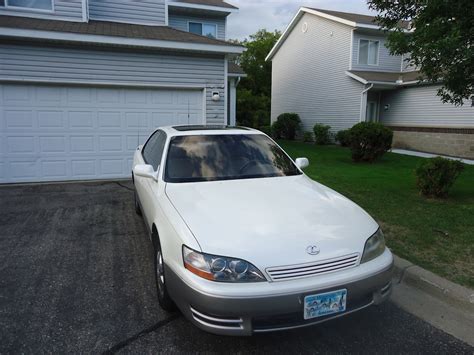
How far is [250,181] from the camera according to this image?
3705mm

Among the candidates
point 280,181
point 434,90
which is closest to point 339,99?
point 434,90

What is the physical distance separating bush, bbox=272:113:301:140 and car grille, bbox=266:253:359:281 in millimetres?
19167

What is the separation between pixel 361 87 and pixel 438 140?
4.77 m

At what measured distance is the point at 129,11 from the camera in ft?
33.7

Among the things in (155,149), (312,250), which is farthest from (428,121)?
(312,250)

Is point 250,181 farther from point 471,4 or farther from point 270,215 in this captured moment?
point 471,4

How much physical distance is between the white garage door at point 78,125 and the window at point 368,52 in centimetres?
1191

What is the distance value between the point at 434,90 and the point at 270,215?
629 inches

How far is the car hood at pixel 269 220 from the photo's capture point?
2.47m

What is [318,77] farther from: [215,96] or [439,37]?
[439,37]

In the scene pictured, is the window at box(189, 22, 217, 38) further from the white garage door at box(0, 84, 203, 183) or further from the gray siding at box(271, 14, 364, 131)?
the white garage door at box(0, 84, 203, 183)

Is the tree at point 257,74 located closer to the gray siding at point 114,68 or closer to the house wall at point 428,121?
the house wall at point 428,121

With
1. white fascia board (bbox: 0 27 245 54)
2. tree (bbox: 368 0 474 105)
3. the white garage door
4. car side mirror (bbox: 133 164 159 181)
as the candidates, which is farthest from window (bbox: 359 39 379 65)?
car side mirror (bbox: 133 164 159 181)

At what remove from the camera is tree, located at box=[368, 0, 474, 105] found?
14.8ft
